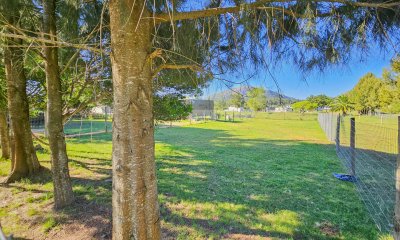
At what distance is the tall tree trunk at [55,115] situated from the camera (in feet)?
9.34

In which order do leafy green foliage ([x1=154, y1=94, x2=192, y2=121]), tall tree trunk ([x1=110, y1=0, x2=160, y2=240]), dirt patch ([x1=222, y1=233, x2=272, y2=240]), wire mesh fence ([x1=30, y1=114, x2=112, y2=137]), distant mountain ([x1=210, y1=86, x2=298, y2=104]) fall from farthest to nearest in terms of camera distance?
wire mesh fence ([x1=30, y1=114, x2=112, y2=137]) < leafy green foliage ([x1=154, y1=94, x2=192, y2=121]) < dirt patch ([x1=222, y1=233, x2=272, y2=240]) < distant mountain ([x1=210, y1=86, x2=298, y2=104]) < tall tree trunk ([x1=110, y1=0, x2=160, y2=240])

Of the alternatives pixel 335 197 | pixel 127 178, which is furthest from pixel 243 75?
pixel 335 197

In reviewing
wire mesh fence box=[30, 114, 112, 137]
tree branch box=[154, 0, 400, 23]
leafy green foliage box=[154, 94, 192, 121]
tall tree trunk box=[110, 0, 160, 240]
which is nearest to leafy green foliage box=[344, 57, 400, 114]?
leafy green foliage box=[154, 94, 192, 121]

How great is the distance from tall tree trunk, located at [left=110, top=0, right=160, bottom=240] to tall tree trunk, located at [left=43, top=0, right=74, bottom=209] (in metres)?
2.06

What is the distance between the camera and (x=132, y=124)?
1246mm

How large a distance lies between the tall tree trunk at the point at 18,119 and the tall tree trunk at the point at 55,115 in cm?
109

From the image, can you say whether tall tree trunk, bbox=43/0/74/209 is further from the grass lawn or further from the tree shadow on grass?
the tree shadow on grass

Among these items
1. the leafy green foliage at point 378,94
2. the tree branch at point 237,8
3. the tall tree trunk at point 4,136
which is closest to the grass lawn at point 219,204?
the tall tree trunk at point 4,136

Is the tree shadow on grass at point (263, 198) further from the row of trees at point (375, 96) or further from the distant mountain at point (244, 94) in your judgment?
the row of trees at point (375, 96)

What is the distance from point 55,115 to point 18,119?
1778 millimetres

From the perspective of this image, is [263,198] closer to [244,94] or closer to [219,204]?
[219,204]

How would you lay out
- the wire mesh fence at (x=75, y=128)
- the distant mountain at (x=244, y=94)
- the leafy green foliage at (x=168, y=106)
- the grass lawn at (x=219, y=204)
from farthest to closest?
the wire mesh fence at (x=75, y=128) → the leafy green foliage at (x=168, y=106) → the grass lawn at (x=219, y=204) → the distant mountain at (x=244, y=94)

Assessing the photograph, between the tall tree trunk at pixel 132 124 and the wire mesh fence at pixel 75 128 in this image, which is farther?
the wire mesh fence at pixel 75 128

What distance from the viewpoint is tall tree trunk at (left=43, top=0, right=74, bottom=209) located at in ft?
9.34
